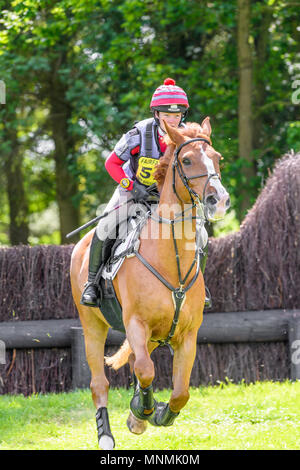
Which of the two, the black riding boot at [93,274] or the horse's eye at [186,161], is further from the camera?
the black riding boot at [93,274]

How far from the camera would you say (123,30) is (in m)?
16.9

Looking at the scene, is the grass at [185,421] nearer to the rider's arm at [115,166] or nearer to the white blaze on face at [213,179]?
the rider's arm at [115,166]

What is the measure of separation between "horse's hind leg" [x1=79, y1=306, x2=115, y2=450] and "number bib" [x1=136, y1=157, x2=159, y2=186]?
1658mm

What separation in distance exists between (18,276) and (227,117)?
8.32 metres

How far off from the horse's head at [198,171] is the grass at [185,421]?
264cm

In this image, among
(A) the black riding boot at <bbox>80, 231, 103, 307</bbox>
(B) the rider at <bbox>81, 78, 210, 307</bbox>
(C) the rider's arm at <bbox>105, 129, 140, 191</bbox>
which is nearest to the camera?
(B) the rider at <bbox>81, 78, 210, 307</bbox>

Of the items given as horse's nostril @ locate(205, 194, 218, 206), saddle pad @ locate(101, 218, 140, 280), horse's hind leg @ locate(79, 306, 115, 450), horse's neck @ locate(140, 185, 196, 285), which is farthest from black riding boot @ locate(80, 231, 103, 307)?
horse's nostril @ locate(205, 194, 218, 206)

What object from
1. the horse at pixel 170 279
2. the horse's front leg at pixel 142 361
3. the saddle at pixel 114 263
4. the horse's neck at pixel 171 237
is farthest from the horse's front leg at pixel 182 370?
the saddle at pixel 114 263

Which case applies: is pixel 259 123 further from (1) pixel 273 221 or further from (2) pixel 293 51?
(1) pixel 273 221

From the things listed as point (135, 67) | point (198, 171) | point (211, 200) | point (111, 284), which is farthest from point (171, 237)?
point (135, 67)

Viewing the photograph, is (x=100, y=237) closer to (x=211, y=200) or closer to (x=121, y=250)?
(x=121, y=250)

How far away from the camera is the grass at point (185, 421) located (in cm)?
679

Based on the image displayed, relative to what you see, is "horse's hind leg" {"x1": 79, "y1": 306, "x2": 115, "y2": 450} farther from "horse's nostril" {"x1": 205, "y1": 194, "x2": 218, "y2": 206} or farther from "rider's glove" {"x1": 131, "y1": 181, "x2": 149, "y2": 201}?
"horse's nostril" {"x1": 205, "y1": 194, "x2": 218, "y2": 206}

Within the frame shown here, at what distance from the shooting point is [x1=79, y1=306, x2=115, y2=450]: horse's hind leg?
641cm
